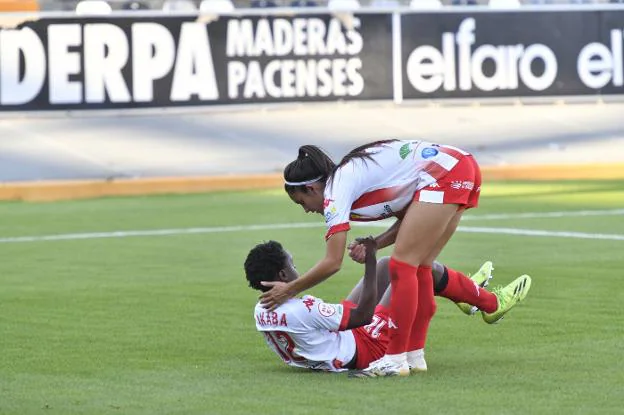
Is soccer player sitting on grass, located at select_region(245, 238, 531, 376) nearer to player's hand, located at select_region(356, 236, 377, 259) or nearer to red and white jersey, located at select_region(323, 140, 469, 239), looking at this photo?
player's hand, located at select_region(356, 236, 377, 259)

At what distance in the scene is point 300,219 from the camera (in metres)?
20.3

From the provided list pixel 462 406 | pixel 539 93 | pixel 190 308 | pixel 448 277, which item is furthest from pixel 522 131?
pixel 462 406

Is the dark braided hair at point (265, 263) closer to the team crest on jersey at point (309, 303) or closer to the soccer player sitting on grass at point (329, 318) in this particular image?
the soccer player sitting on grass at point (329, 318)

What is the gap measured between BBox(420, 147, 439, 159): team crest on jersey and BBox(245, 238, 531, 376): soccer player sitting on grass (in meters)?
0.59

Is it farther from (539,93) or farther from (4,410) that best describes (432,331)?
(539,93)

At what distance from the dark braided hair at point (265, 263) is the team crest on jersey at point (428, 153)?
3.17ft

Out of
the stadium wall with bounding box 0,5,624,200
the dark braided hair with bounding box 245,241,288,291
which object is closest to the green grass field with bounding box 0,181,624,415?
the dark braided hair with bounding box 245,241,288,291

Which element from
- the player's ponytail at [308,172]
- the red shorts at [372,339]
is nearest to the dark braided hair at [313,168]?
the player's ponytail at [308,172]

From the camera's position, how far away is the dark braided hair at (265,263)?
9125 mm

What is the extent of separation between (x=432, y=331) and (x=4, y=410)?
376 cm

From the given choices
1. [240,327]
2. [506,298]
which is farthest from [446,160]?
[240,327]

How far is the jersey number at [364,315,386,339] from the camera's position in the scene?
935 cm

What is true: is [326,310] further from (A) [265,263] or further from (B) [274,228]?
(B) [274,228]

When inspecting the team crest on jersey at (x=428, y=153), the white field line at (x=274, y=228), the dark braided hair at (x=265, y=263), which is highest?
the team crest on jersey at (x=428, y=153)
